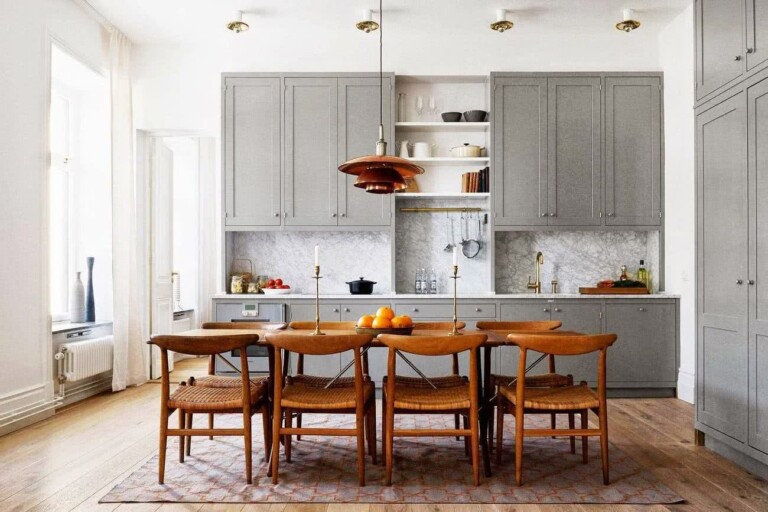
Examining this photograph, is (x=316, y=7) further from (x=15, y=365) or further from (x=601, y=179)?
(x=15, y=365)

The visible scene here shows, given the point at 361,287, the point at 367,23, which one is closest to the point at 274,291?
the point at 361,287

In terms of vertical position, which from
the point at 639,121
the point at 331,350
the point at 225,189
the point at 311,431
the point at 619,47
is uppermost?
the point at 619,47

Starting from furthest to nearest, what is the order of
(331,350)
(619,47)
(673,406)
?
1. (619,47)
2. (673,406)
3. (331,350)

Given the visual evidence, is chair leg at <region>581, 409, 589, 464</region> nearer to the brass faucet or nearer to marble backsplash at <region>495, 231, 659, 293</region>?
the brass faucet

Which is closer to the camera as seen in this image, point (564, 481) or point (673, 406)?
point (564, 481)

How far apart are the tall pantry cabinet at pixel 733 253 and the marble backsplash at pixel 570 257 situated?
6.47 feet

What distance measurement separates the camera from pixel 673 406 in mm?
4750

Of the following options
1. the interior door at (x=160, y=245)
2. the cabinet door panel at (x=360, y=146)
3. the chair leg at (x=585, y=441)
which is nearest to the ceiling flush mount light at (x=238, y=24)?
the cabinet door panel at (x=360, y=146)

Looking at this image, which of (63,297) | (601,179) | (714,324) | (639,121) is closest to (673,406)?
(714,324)

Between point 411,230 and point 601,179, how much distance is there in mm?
1874

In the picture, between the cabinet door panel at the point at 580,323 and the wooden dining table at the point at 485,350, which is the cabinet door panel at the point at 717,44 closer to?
the wooden dining table at the point at 485,350

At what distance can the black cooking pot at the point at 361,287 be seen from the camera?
5.27 meters

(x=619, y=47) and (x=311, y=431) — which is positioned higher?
(x=619, y=47)

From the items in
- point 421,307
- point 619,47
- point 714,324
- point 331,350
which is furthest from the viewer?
point 619,47
